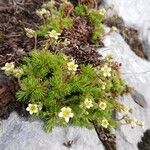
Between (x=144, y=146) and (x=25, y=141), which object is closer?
(x=25, y=141)

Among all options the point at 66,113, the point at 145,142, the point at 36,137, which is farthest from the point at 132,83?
the point at 36,137

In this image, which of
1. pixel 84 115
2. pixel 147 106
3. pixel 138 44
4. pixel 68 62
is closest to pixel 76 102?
pixel 84 115

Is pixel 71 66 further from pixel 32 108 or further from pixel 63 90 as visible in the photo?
pixel 32 108

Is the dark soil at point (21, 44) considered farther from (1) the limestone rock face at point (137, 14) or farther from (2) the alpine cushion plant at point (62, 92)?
(1) the limestone rock face at point (137, 14)

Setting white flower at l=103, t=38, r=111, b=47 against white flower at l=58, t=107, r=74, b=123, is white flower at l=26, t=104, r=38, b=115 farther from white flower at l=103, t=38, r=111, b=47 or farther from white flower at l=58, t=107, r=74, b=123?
white flower at l=103, t=38, r=111, b=47

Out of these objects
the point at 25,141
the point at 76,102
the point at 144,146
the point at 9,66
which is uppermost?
the point at 9,66

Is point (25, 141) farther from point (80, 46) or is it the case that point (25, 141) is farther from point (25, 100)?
point (80, 46)
